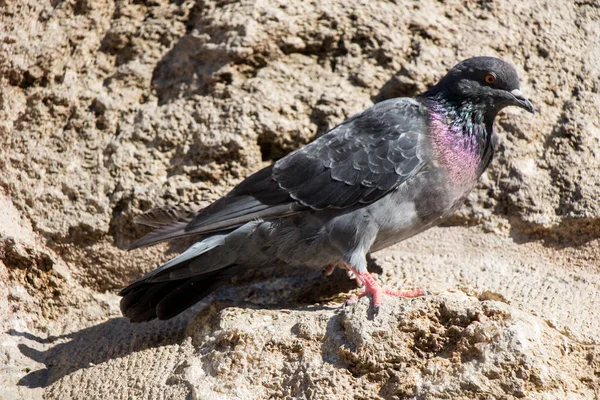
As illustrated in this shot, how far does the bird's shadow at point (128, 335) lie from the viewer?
5.27 m

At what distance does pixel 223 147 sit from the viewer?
241 inches

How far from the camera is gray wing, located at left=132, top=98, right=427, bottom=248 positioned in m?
5.21

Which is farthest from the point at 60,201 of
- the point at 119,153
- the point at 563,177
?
the point at 563,177

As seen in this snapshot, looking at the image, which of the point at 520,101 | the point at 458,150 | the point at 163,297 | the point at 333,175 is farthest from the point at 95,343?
the point at 520,101

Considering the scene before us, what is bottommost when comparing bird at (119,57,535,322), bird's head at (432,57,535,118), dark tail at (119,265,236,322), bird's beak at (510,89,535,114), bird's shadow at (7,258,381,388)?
bird's shadow at (7,258,381,388)

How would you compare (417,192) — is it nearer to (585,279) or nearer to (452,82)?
(452,82)

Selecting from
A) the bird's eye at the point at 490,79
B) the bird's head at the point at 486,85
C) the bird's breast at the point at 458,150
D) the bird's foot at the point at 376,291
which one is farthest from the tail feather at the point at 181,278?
the bird's eye at the point at 490,79

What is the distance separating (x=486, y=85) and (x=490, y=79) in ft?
0.17

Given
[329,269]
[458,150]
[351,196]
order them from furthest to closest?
[329,269], [458,150], [351,196]

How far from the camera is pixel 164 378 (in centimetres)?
479

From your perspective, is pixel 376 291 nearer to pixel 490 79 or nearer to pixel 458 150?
pixel 458 150

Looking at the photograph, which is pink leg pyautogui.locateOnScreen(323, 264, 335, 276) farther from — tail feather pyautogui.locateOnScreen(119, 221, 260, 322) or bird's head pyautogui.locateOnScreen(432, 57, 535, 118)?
bird's head pyautogui.locateOnScreen(432, 57, 535, 118)

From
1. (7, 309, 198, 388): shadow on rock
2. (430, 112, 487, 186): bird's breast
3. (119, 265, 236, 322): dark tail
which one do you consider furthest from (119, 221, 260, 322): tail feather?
(430, 112, 487, 186): bird's breast

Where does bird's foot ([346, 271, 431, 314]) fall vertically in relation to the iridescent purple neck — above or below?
below
